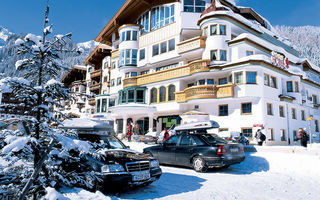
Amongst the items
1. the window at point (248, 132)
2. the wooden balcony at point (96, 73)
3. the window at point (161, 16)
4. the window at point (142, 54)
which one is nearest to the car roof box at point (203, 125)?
the window at point (248, 132)

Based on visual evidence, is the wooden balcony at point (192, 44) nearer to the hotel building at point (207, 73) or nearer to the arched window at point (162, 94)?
the hotel building at point (207, 73)

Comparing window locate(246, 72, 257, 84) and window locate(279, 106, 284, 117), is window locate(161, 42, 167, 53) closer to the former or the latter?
window locate(246, 72, 257, 84)

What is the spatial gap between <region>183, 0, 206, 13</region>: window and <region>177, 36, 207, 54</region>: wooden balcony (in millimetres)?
4909

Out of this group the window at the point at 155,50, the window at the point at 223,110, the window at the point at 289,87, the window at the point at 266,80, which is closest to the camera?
the window at the point at 266,80

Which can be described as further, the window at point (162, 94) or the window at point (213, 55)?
the window at point (162, 94)

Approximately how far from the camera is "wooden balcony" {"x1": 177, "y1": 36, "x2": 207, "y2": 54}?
81.3 feet

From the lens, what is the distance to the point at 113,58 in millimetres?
37688

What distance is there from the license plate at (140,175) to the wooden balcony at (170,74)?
61.4 feet

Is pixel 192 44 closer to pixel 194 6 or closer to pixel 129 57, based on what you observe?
pixel 194 6

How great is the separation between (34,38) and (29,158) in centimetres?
170

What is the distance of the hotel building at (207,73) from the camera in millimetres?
22130

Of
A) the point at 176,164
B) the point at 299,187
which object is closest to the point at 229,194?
the point at 299,187

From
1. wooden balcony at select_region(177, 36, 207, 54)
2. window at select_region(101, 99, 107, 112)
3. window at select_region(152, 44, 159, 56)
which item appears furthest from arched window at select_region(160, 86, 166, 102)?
window at select_region(101, 99, 107, 112)

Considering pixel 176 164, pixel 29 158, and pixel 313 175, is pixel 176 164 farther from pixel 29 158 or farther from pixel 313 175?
pixel 29 158
